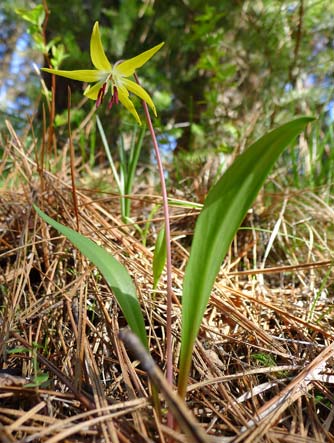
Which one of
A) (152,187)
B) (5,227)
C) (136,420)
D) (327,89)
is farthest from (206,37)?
(136,420)

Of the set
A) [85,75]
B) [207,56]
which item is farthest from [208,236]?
[207,56]

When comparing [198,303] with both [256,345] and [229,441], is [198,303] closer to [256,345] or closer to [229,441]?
[229,441]

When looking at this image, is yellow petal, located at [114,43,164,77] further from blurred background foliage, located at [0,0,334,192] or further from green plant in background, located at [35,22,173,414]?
blurred background foliage, located at [0,0,334,192]

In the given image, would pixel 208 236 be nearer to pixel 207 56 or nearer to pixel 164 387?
pixel 164 387

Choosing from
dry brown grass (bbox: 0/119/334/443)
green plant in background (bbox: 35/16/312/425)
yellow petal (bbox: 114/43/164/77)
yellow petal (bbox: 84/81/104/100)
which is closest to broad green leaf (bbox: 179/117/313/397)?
green plant in background (bbox: 35/16/312/425)

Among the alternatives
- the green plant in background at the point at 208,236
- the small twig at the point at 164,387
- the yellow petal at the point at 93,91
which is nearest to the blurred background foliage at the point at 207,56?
the yellow petal at the point at 93,91
